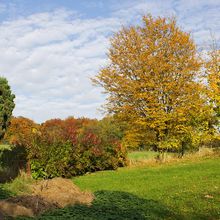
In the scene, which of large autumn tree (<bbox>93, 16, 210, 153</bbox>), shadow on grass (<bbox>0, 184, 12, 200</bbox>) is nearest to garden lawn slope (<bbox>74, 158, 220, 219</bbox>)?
shadow on grass (<bbox>0, 184, 12, 200</bbox>)

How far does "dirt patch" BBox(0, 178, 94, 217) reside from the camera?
747 centimetres

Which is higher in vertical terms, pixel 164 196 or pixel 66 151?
pixel 66 151

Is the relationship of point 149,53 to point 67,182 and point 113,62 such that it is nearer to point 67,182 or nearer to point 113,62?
point 113,62

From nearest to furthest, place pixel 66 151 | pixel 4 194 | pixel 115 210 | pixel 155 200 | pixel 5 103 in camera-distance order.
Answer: pixel 115 210
pixel 155 200
pixel 4 194
pixel 5 103
pixel 66 151

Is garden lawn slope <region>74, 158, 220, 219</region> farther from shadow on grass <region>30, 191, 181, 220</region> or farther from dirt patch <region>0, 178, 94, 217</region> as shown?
dirt patch <region>0, 178, 94, 217</region>

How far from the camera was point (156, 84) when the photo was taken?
2345 centimetres

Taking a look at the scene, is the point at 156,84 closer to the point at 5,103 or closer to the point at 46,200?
the point at 5,103

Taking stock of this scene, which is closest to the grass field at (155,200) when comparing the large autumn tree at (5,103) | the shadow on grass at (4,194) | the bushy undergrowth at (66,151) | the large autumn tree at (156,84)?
the shadow on grass at (4,194)

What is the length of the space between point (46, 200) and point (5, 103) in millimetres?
8882

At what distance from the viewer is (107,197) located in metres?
9.83

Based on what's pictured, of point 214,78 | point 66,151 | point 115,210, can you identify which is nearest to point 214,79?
point 214,78

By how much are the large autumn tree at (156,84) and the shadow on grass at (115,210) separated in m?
13.4

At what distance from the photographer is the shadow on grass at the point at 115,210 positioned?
7410 mm

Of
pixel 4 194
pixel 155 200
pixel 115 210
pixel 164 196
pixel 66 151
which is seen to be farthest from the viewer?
pixel 66 151
